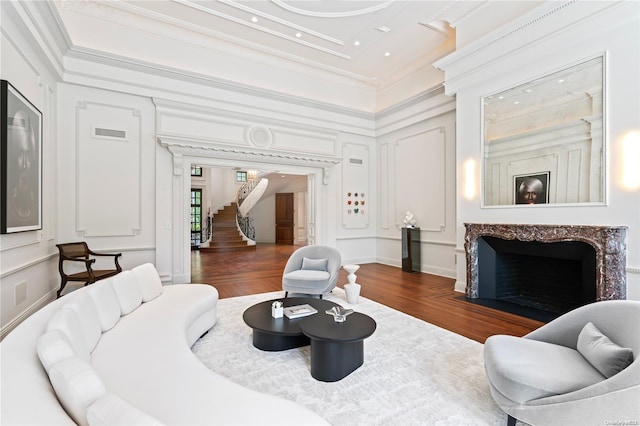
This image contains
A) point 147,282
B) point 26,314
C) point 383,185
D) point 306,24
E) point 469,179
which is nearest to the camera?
point 147,282

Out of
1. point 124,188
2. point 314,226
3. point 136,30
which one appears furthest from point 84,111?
point 314,226

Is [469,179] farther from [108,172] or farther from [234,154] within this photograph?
[108,172]

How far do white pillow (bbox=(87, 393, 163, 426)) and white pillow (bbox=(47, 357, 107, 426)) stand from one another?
10cm

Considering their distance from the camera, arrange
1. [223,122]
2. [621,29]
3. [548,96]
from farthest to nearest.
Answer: [223,122], [548,96], [621,29]

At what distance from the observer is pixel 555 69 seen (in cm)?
409

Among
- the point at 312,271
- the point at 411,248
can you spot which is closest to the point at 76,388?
the point at 312,271

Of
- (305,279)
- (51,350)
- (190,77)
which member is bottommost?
(305,279)

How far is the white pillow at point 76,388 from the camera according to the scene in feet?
3.68

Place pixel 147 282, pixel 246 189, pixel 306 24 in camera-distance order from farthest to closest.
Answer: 1. pixel 246 189
2. pixel 306 24
3. pixel 147 282

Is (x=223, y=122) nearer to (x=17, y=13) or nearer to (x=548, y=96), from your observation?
(x=17, y=13)

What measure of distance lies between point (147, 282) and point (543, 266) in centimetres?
531

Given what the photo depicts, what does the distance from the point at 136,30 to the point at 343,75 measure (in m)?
4.40

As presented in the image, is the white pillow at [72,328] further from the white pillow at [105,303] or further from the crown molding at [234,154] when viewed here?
the crown molding at [234,154]

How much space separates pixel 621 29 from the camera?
11.6 feet
